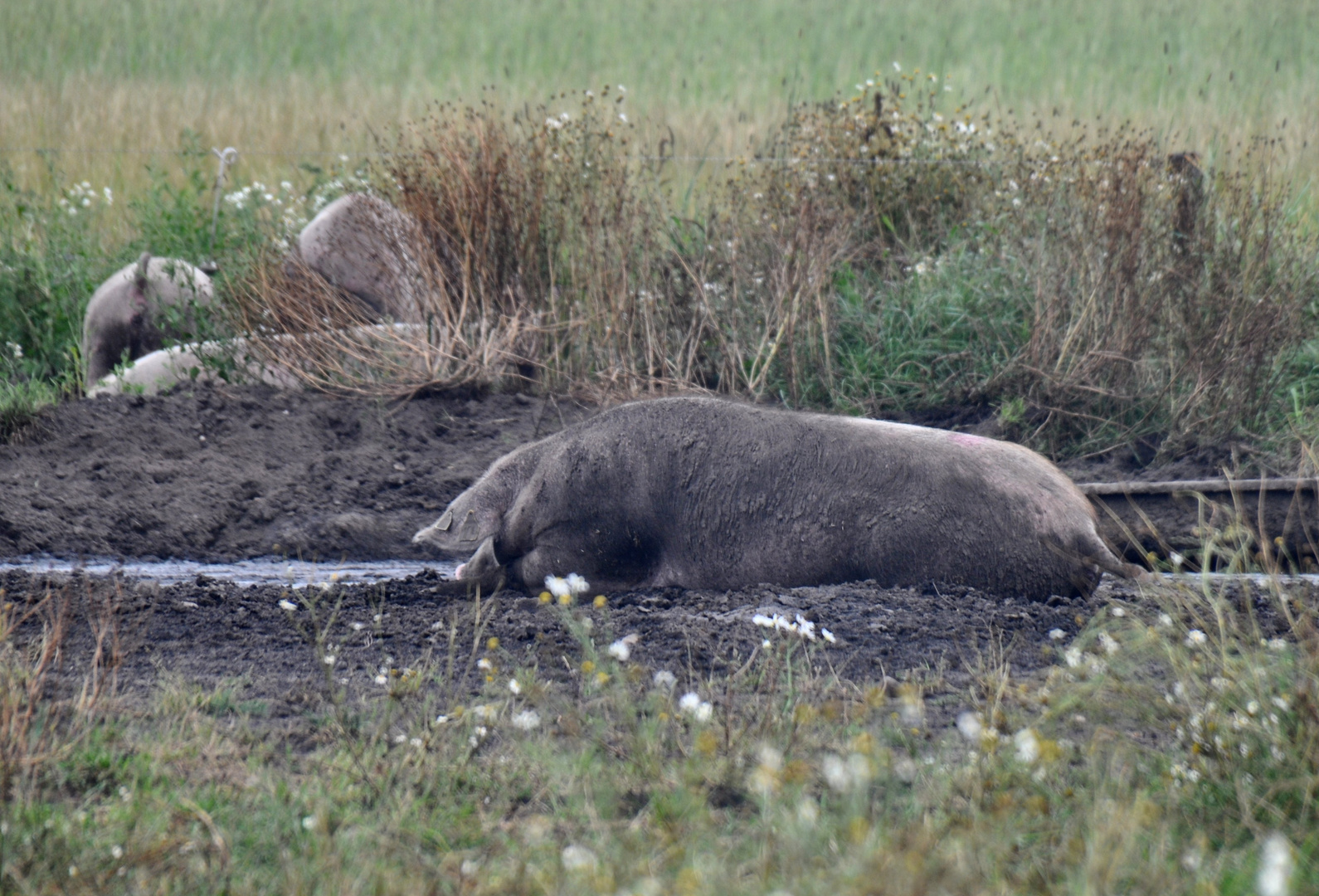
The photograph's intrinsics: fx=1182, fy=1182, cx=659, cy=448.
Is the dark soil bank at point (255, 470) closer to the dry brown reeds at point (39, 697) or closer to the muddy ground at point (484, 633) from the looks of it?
the muddy ground at point (484, 633)

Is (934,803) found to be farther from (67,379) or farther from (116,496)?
(67,379)

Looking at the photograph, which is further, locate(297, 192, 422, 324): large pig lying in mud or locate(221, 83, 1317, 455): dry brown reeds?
locate(297, 192, 422, 324): large pig lying in mud

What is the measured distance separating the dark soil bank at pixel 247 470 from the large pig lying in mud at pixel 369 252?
907 millimetres

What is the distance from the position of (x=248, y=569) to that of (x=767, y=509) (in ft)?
7.44

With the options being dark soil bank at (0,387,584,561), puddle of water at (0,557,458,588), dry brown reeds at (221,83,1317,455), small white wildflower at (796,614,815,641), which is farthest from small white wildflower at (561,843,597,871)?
dry brown reeds at (221,83,1317,455)

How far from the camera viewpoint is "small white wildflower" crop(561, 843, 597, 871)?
1715mm

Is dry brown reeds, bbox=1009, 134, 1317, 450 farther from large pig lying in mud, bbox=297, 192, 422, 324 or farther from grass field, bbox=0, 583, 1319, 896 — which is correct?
large pig lying in mud, bbox=297, 192, 422, 324

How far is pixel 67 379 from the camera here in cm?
727

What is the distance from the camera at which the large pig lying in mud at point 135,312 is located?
24.3 ft

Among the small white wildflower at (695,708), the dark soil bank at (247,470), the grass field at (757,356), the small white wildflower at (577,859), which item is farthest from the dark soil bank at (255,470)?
the small white wildflower at (577,859)

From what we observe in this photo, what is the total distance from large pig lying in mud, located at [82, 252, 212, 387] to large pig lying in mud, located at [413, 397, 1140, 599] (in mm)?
3902

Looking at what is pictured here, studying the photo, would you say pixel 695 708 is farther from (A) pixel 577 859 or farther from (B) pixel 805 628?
(A) pixel 577 859

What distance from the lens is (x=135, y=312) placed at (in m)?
7.45

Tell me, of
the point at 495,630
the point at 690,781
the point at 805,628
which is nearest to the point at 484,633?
the point at 495,630
